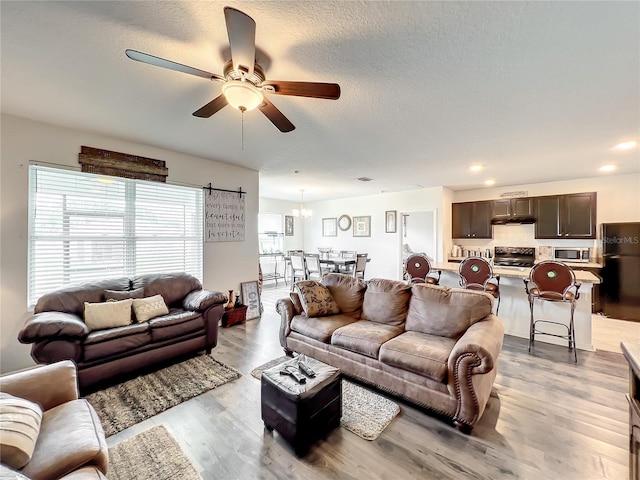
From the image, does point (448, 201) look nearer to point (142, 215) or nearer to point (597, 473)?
point (597, 473)

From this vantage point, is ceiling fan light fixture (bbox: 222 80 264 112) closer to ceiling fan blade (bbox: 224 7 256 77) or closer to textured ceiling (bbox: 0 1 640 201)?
ceiling fan blade (bbox: 224 7 256 77)

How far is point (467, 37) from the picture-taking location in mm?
1611

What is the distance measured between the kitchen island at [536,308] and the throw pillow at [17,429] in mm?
4278

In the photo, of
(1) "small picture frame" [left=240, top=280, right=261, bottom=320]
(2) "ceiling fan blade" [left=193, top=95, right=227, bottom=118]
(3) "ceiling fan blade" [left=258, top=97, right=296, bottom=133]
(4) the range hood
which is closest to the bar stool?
(4) the range hood

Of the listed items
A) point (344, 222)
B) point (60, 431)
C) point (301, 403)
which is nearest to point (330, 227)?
point (344, 222)

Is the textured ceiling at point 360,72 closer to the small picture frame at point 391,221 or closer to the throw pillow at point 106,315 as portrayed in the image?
the throw pillow at point 106,315

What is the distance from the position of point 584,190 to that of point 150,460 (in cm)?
756

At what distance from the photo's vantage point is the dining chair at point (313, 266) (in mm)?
5965

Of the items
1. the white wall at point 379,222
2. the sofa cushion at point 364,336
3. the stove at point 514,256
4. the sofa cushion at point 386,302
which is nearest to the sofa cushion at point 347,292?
Answer: the sofa cushion at point 386,302

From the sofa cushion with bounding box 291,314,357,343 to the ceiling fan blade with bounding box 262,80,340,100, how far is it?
2.13 meters

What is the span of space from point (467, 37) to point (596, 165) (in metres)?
4.47

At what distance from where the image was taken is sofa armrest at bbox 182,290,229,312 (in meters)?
3.17

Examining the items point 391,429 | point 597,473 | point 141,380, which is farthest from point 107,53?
point 597,473

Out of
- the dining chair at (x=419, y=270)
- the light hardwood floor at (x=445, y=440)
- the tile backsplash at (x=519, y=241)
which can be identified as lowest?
the light hardwood floor at (x=445, y=440)
